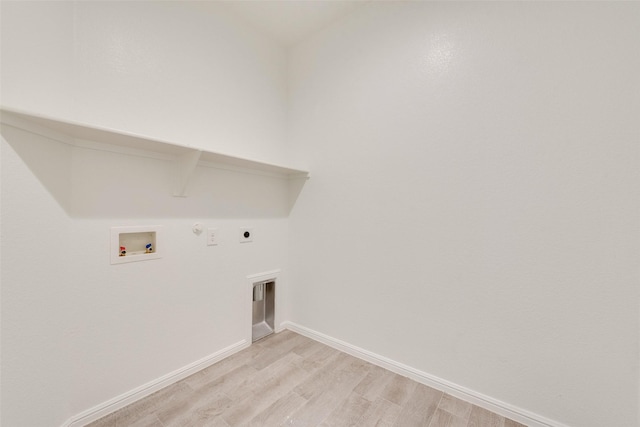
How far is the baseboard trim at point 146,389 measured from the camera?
1224 mm

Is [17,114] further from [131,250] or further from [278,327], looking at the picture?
[278,327]

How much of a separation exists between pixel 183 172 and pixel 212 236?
488mm

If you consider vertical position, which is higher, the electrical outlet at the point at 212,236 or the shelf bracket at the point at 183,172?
the shelf bracket at the point at 183,172

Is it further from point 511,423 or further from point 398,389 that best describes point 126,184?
point 511,423

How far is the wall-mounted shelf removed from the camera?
955 millimetres

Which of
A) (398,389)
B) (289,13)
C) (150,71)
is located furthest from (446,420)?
(289,13)

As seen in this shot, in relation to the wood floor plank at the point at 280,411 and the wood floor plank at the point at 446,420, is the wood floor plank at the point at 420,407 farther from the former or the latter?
the wood floor plank at the point at 280,411

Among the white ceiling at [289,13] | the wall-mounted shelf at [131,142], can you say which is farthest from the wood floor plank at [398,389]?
the white ceiling at [289,13]

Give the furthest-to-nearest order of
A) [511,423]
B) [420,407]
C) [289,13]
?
1. [289,13]
2. [420,407]
3. [511,423]

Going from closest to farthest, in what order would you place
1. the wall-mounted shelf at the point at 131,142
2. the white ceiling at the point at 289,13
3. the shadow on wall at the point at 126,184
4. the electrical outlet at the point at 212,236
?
the wall-mounted shelf at the point at 131,142, the shadow on wall at the point at 126,184, the electrical outlet at the point at 212,236, the white ceiling at the point at 289,13

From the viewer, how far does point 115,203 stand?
1330 millimetres

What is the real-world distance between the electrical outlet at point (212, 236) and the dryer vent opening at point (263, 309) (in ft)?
1.83

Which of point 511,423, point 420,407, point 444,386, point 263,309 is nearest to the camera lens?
point 511,423

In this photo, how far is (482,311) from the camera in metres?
1.39
